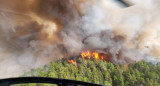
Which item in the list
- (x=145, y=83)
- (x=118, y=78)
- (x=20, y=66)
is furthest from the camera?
(x=20, y=66)

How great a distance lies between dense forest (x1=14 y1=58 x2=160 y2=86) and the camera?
3.73 meters

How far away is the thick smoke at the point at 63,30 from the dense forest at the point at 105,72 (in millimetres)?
Result: 224

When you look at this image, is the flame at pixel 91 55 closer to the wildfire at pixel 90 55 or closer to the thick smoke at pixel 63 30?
the wildfire at pixel 90 55

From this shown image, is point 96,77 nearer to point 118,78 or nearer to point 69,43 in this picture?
point 118,78

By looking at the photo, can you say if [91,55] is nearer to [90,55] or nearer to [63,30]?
[90,55]

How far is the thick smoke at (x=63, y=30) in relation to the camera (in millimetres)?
4098

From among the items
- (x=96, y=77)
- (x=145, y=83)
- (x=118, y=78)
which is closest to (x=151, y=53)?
(x=145, y=83)

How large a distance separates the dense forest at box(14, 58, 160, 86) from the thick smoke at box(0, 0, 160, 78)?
224 mm

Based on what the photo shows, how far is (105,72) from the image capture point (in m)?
4.17

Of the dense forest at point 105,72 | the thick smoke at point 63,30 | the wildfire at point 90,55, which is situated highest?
the thick smoke at point 63,30

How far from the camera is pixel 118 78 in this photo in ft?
13.0

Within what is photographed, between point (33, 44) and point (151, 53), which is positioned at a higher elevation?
point (33, 44)

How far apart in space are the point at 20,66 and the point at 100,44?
2584 millimetres

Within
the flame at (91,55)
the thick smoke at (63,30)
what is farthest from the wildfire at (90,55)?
the thick smoke at (63,30)
